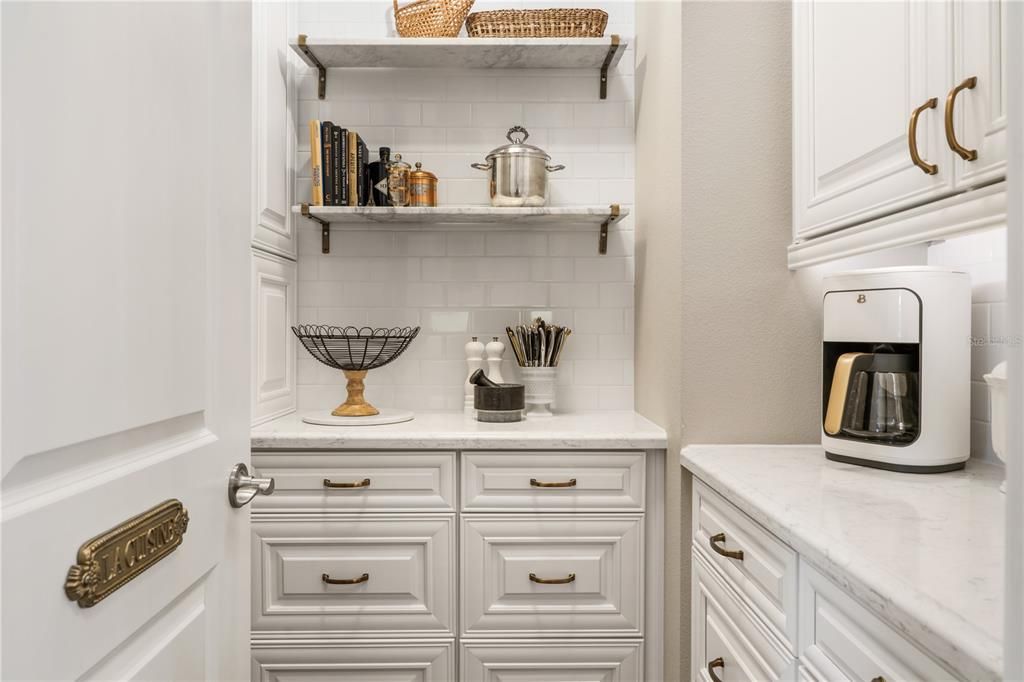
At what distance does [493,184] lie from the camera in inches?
84.7

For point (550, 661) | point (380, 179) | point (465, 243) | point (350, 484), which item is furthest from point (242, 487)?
point (465, 243)

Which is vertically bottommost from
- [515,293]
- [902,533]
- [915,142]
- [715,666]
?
[715,666]

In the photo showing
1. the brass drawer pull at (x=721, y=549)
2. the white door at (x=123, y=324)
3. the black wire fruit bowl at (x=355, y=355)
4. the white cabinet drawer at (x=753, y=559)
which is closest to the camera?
→ the white door at (x=123, y=324)

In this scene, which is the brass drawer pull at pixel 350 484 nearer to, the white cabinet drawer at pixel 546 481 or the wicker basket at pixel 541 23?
the white cabinet drawer at pixel 546 481

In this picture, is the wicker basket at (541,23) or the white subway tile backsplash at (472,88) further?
the white subway tile backsplash at (472,88)

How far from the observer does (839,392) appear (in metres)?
A: 1.35

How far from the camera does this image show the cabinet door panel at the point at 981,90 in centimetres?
98

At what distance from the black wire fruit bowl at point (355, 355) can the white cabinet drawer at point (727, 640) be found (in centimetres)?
108

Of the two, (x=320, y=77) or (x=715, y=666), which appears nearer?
(x=715, y=666)

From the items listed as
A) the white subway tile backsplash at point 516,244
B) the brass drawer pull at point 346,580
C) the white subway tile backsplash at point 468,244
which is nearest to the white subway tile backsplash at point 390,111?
the white subway tile backsplash at point 468,244

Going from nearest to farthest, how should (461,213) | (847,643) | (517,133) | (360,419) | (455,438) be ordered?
(847,643) → (455,438) → (360,419) → (461,213) → (517,133)

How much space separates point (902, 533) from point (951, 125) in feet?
2.08

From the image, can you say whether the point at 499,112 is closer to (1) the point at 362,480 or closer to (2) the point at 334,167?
(2) the point at 334,167

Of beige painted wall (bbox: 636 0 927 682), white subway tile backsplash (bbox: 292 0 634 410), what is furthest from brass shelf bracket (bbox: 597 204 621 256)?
beige painted wall (bbox: 636 0 927 682)
